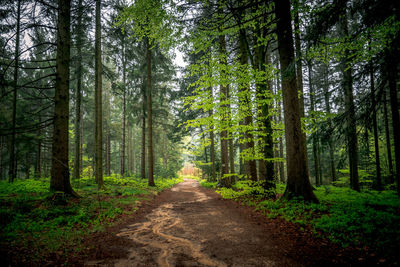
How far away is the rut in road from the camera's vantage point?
9.77ft

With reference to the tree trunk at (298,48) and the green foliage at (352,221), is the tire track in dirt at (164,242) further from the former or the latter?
the tree trunk at (298,48)

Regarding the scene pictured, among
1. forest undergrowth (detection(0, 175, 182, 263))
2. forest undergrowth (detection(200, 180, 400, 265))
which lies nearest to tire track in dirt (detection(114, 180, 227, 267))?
forest undergrowth (detection(0, 175, 182, 263))

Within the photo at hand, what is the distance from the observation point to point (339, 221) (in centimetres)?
373

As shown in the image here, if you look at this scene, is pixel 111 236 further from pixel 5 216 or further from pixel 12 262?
pixel 5 216

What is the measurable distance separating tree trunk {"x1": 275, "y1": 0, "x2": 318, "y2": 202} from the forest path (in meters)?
1.57

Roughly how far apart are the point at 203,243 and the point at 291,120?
476 cm

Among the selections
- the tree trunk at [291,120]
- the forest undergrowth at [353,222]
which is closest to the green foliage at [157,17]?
the tree trunk at [291,120]

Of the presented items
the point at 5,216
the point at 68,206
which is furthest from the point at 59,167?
the point at 5,216

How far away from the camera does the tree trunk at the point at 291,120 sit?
5.65 meters

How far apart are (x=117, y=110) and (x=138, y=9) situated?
78.4 feet

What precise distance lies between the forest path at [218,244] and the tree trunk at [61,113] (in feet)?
11.2

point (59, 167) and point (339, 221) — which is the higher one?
point (59, 167)

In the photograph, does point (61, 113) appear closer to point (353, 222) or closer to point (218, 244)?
point (218, 244)

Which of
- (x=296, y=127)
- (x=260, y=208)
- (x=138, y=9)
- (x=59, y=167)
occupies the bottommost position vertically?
(x=260, y=208)
